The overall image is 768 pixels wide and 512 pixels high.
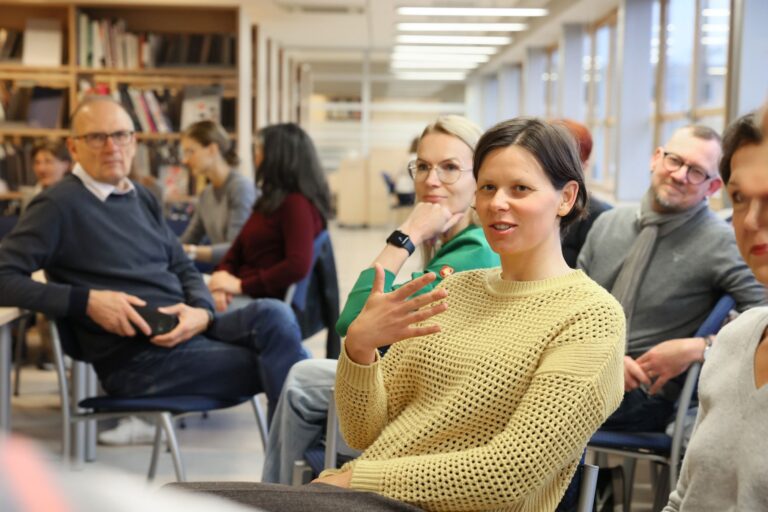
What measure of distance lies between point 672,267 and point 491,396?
1405 millimetres

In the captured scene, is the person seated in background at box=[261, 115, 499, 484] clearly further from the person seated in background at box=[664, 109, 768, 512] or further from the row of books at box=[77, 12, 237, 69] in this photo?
the row of books at box=[77, 12, 237, 69]

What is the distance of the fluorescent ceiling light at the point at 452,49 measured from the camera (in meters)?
13.9

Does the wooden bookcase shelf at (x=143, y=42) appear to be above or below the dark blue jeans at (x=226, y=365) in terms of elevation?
above

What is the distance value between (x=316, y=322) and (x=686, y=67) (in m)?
5.08

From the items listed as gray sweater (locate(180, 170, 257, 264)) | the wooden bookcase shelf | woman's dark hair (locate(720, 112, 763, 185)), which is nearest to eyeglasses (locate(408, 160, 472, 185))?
woman's dark hair (locate(720, 112, 763, 185))

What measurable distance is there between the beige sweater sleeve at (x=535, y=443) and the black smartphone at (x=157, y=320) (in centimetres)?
168

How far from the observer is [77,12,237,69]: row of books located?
286 inches

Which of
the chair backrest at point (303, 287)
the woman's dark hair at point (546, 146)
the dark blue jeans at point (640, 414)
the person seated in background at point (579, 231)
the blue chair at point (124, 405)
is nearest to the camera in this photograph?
the woman's dark hair at point (546, 146)

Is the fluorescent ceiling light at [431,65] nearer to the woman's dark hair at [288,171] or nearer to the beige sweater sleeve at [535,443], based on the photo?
the woman's dark hair at [288,171]

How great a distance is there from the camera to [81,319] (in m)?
3.09

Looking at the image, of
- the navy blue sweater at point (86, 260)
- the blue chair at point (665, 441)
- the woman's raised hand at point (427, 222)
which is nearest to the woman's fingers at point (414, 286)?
the woman's raised hand at point (427, 222)

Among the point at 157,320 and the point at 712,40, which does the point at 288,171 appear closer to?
the point at 157,320

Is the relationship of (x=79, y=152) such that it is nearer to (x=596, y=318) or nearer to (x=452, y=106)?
(x=596, y=318)

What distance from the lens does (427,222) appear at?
2.30 m
